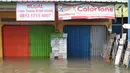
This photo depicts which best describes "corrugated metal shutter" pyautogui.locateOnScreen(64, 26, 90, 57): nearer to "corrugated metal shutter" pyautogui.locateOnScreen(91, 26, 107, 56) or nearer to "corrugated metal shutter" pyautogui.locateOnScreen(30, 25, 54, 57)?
"corrugated metal shutter" pyautogui.locateOnScreen(91, 26, 107, 56)

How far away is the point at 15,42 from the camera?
21688mm

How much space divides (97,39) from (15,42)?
18.1 feet

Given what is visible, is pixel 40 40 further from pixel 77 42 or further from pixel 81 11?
pixel 81 11

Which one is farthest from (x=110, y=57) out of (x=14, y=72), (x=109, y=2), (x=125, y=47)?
(x=14, y=72)

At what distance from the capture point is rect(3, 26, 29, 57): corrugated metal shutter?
21.7 m

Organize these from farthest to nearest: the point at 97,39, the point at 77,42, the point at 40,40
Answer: the point at 97,39 → the point at 77,42 → the point at 40,40

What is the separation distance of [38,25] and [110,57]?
5.37 m

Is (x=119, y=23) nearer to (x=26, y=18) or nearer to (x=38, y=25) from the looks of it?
(x=38, y=25)

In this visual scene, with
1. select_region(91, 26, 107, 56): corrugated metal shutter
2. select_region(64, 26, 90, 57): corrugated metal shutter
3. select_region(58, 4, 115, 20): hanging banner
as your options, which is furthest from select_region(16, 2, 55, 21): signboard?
select_region(91, 26, 107, 56): corrugated metal shutter

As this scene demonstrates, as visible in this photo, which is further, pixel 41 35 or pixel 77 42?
pixel 77 42

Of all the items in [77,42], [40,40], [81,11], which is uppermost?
[81,11]

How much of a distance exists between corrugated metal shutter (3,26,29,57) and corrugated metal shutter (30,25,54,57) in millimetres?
394

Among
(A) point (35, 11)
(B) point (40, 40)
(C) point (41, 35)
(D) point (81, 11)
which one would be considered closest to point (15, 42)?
(B) point (40, 40)

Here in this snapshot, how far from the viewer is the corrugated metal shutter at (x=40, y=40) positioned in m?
21.7
